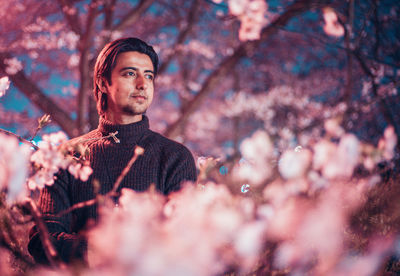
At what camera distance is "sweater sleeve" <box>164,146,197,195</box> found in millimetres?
1491

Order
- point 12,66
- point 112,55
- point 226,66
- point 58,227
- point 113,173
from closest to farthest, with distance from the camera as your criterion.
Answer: point 58,227, point 113,173, point 112,55, point 12,66, point 226,66

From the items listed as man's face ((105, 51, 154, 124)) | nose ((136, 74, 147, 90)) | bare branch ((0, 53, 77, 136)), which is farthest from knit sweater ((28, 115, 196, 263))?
bare branch ((0, 53, 77, 136))

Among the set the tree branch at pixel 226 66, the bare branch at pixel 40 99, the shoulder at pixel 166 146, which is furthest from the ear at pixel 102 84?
the tree branch at pixel 226 66

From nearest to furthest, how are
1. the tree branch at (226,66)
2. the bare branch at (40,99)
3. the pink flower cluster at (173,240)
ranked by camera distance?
the pink flower cluster at (173,240), the bare branch at (40,99), the tree branch at (226,66)

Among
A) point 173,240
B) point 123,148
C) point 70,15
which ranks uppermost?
point 70,15

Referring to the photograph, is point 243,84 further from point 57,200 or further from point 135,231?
point 135,231

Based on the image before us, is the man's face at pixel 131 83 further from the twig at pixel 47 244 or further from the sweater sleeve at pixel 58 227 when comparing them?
the twig at pixel 47 244

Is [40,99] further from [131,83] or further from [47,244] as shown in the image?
[47,244]

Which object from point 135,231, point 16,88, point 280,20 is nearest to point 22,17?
point 16,88

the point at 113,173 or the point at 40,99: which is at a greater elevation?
the point at 40,99

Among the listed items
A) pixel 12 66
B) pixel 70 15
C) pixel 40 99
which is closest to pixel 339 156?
pixel 40 99

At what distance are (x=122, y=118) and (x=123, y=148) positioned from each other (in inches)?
7.7

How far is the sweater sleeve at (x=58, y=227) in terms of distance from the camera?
118 centimetres

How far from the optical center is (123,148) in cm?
158
